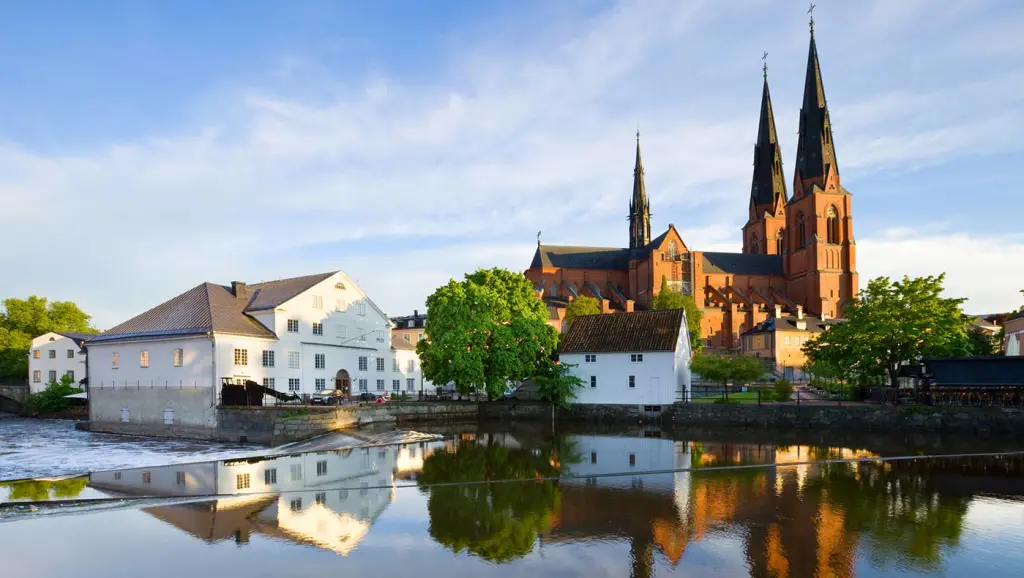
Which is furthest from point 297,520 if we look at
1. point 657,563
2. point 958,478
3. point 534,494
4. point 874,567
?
point 958,478

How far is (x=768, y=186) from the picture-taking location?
125m

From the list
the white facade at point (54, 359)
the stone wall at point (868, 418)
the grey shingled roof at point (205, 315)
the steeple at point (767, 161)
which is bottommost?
the stone wall at point (868, 418)

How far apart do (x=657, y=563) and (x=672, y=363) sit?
3590cm

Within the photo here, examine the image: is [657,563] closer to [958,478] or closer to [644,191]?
[958,478]

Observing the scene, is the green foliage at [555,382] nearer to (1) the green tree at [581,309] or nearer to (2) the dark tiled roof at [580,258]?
(1) the green tree at [581,309]

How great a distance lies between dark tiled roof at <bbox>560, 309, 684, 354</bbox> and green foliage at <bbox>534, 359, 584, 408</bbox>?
8.48 ft

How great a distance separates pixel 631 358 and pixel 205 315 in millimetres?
29056

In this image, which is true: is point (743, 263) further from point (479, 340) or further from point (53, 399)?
point (53, 399)

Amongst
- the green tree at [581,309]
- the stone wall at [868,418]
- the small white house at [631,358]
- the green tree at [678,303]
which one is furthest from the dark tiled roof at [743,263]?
the stone wall at [868,418]

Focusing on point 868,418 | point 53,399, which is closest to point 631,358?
point 868,418

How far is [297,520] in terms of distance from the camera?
17.5m

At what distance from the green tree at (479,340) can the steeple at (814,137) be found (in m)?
76.9

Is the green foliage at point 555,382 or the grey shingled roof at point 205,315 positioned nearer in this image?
the grey shingled roof at point 205,315

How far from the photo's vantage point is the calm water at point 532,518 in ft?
45.1
